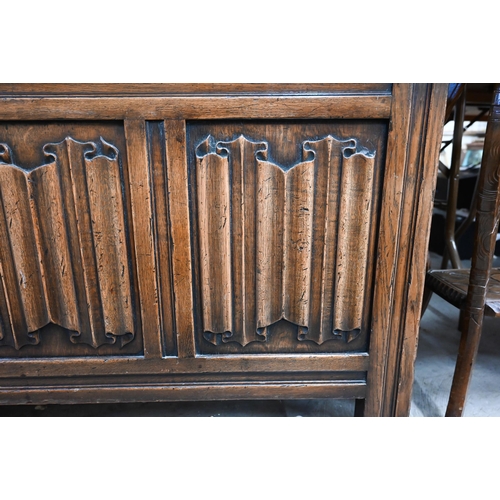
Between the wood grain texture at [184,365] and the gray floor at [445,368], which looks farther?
the gray floor at [445,368]

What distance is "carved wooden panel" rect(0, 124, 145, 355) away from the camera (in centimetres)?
73

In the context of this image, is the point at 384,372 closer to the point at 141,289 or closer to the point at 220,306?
the point at 220,306

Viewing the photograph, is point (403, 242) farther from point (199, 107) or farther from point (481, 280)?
point (199, 107)

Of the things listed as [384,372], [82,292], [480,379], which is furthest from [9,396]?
[480,379]

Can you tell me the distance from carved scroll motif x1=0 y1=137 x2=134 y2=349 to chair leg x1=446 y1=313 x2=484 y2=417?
74cm

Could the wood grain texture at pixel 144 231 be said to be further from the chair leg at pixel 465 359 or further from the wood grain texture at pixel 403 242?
the chair leg at pixel 465 359

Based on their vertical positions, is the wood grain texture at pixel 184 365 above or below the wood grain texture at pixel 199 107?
below

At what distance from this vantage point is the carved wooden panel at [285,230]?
28.9 inches

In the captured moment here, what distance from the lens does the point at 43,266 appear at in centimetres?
78

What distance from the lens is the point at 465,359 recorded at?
868mm

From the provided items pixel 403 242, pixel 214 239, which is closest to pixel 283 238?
pixel 214 239

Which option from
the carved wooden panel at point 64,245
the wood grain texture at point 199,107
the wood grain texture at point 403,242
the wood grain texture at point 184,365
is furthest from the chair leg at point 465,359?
the carved wooden panel at point 64,245

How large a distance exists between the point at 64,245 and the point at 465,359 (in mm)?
908

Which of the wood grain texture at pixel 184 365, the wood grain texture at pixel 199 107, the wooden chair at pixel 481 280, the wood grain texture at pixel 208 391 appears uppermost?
the wood grain texture at pixel 199 107
